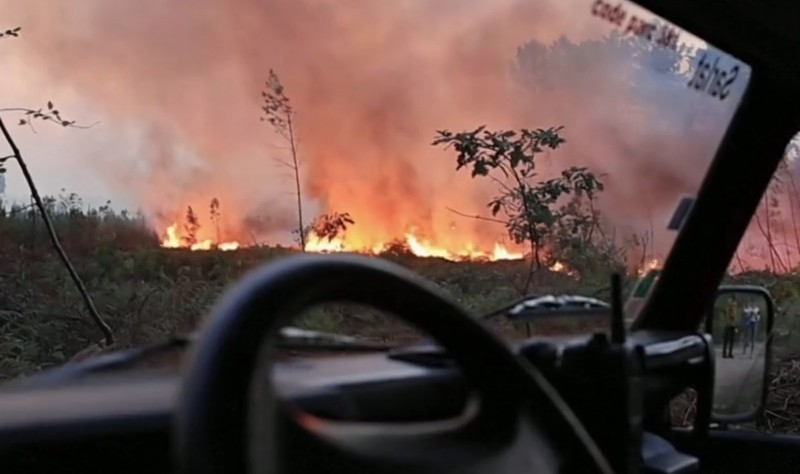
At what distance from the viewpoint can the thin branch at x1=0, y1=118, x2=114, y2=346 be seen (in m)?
1.97

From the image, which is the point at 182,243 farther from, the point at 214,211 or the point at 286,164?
the point at 286,164

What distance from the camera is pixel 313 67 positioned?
2.12 metres

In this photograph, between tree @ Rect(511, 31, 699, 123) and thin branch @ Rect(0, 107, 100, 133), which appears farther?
tree @ Rect(511, 31, 699, 123)

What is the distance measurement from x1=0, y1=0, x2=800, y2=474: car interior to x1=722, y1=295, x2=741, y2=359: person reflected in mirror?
1.33ft

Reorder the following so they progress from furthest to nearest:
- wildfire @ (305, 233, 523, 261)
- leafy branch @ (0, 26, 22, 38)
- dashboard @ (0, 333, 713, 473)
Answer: wildfire @ (305, 233, 523, 261) → leafy branch @ (0, 26, 22, 38) → dashboard @ (0, 333, 713, 473)

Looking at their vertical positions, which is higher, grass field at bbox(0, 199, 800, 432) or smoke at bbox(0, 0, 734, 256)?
smoke at bbox(0, 0, 734, 256)

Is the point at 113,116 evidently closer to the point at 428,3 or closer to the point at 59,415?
the point at 428,3

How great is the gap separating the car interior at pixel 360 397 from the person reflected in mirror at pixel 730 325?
41 centimetres

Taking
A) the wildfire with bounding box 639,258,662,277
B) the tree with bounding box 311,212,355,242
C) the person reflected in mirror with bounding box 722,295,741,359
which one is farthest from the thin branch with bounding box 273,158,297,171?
the person reflected in mirror with bounding box 722,295,741,359

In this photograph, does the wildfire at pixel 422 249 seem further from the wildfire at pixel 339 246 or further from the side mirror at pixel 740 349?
the side mirror at pixel 740 349

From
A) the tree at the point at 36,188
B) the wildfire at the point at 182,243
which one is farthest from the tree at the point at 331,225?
the tree at the point at 36,188

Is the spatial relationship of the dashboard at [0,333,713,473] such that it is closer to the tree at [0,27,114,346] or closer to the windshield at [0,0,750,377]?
the windshield at [0,0,750,377]

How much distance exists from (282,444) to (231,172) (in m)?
1.23

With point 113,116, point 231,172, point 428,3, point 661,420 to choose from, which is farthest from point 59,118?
point 661,420
